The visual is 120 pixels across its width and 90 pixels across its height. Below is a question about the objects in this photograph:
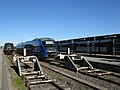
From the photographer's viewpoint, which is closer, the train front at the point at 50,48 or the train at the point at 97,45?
the train front at the point at 50,48

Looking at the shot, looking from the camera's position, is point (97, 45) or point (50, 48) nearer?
point (50, 48)

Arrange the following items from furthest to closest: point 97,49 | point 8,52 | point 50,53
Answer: point 8,52 → point 97,49 → point 50,53

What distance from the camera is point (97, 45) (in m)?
42.5

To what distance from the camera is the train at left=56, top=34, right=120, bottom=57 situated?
3467cm

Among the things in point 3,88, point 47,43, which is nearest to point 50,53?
point 47,43

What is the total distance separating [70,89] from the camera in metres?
9.88

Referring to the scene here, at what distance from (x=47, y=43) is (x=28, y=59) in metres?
8.92

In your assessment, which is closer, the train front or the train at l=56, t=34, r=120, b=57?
the train front

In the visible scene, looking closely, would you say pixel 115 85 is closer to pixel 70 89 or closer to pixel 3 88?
pixel 70 89

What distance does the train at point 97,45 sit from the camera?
34675mm

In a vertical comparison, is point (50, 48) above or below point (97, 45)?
below

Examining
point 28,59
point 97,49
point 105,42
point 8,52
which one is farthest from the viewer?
point 8,52

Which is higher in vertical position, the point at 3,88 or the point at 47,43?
the point at 47,43

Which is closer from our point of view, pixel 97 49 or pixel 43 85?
pixel 43 85
